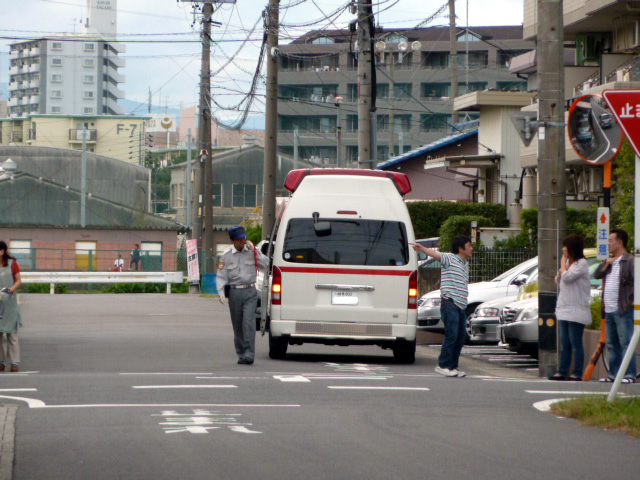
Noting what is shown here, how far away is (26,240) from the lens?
57.4 metres

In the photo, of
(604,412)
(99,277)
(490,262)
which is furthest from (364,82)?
(99,277)

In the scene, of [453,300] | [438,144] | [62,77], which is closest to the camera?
[453,300]

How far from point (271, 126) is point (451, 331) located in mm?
17203

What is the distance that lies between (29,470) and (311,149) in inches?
3251

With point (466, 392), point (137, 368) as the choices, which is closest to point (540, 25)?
point (466, 392)

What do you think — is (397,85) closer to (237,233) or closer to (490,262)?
(490,262)

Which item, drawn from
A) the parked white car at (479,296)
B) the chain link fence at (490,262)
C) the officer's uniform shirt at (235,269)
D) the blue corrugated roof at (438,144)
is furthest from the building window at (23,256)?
the officer's uniform shirt at (235,269)

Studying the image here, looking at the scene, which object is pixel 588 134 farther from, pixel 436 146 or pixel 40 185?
pixel 40 185

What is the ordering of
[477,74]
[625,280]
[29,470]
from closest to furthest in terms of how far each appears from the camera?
[29,470] < [625,280] < [477,74]

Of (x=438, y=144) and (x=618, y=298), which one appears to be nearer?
(x=618, y=298)

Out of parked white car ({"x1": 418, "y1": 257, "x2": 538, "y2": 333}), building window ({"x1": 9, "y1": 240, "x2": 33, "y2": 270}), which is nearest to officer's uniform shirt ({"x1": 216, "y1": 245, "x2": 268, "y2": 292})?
parked white car ({"x1": 418, "y1": 257, "x2": 538, "y2": 333})

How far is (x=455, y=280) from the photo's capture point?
541 inches

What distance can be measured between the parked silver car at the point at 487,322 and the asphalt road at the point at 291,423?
1220mm

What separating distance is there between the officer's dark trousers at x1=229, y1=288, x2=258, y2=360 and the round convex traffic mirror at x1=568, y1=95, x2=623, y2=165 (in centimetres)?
484
